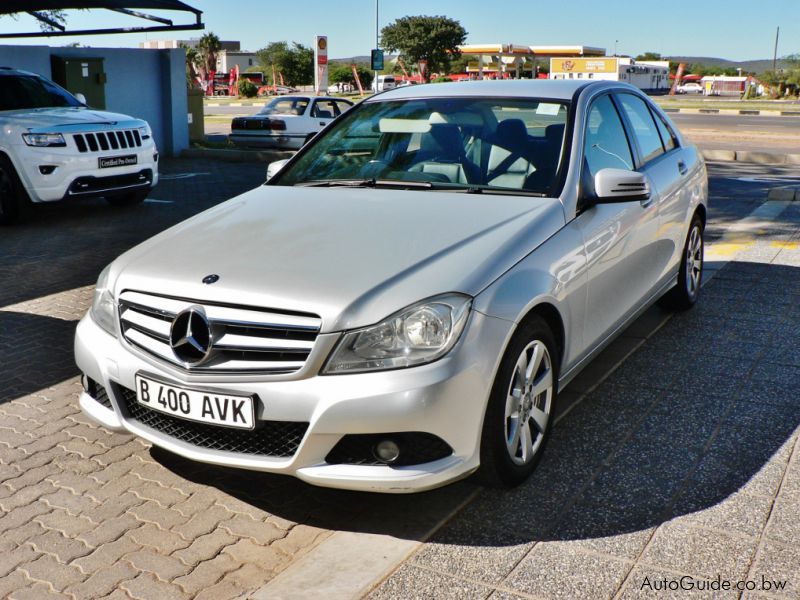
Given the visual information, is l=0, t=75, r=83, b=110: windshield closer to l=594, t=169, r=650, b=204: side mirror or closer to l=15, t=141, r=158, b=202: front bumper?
l=15, t=141, r=158, b=202: front bumper

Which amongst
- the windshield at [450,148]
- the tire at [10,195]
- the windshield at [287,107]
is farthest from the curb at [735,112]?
the windshield at [450,148]

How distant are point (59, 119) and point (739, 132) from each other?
22099 millimetres

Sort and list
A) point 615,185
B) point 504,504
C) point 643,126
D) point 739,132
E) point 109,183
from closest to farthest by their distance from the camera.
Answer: point 504,504, point 615,185, point 643,126, point 109,183, point 739,132

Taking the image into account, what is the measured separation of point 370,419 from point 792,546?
1.54 metres

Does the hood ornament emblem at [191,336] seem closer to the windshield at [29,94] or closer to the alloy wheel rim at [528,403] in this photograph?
the alloy wheel rim at [528,403]

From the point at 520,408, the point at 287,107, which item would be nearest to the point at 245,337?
the point at 520,408

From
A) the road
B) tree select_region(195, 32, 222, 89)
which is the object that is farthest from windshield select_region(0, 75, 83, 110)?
tree select_region(195, 32, 222, 89)

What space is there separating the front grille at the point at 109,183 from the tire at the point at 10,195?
52cm

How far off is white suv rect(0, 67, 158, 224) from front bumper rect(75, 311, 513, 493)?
281 inches

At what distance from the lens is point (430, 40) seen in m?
86.2

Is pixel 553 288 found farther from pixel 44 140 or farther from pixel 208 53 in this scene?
pixel 208 53

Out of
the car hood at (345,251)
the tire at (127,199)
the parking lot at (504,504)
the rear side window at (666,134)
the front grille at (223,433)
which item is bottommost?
the parking lot at (504,504)

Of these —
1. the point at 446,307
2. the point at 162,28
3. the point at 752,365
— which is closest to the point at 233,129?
the point at 162,28

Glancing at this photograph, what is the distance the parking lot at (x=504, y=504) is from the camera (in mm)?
3002
